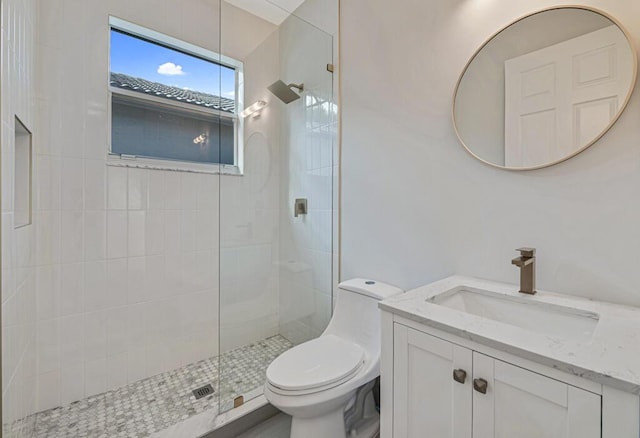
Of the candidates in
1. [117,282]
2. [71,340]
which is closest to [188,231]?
[117,282]

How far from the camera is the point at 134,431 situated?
1485mm

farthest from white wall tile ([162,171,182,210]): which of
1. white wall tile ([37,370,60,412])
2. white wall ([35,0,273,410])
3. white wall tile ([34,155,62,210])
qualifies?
white wall tile ([37,370,60,412])

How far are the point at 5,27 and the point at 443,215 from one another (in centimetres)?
184

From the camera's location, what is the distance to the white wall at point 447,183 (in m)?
0.98

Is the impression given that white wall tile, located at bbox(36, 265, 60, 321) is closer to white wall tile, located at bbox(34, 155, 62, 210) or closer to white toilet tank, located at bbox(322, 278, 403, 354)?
white wall tile, located at bbox(34, 155, 62, 210)

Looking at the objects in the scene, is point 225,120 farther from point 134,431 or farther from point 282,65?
point 134,431

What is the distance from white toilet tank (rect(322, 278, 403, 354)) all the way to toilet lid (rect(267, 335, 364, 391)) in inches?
2.5

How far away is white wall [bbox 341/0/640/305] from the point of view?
0.98m

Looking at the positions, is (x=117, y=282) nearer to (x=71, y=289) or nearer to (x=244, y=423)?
(x=71, y=289)

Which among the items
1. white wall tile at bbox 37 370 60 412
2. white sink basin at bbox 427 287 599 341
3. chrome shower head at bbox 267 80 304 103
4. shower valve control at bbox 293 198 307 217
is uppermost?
chrome shower head at bbox 267 80 304 103

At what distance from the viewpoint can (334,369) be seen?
1.30 m

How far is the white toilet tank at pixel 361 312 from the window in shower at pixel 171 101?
119 centimetres

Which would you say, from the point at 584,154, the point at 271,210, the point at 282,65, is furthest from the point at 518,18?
the point at 271,210

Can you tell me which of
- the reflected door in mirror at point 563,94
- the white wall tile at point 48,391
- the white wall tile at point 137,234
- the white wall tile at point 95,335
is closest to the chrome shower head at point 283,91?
the white wall tile at point 137,234
